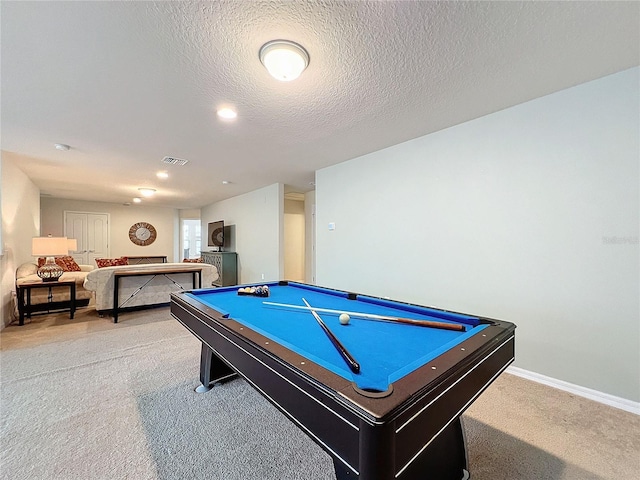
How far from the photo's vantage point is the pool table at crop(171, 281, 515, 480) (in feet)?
2.27

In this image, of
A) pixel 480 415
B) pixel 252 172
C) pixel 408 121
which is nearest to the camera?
pixel 480 415

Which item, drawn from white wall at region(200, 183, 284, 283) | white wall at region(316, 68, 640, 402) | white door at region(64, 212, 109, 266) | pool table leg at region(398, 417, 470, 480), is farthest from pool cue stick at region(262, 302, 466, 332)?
white door at region(64, 212, 109, 266)

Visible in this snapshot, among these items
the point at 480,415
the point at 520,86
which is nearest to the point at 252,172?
the point at 520,86

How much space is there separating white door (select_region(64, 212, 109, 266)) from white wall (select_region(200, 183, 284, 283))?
361 cm

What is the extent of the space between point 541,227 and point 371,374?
218cm

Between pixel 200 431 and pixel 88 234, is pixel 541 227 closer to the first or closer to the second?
pixel 200 431

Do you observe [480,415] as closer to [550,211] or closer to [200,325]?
[550,211]

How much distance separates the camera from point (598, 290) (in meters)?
1.98

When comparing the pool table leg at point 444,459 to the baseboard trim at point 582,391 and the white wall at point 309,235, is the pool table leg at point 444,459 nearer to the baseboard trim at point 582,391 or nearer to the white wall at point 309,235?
the baseboard trim at point 582,391

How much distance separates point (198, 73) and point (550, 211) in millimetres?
2884

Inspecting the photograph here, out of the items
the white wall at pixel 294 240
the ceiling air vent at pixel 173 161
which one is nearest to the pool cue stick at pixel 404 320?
the ceiling air vent at pixel 173 161

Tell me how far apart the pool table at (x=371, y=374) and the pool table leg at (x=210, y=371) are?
1.25 ft

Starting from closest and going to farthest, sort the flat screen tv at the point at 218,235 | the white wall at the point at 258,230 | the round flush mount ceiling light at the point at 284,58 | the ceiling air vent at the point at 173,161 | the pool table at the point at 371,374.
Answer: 1. the pool table at the point at 371,374
2. the round flush mount ceiling light at the point at 284,58
3. the ceiling air vent at the point at 173,161
4. the white wall at the point at 258,230
5. the flat screen tv at the point at 218,235

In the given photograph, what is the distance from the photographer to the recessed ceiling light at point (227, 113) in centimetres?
239
